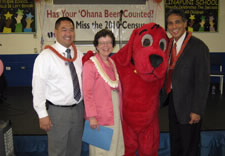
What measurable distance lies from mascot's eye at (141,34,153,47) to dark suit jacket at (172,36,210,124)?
29 cm

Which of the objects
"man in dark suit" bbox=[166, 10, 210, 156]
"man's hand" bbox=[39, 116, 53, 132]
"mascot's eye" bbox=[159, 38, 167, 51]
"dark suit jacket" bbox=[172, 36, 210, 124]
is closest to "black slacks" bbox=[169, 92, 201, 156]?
"man in dark suit" bbox=[166, 10, 210, 156]

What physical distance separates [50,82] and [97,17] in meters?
3.86

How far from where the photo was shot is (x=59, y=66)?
1.65 metres

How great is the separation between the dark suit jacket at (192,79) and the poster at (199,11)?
12.8 feet

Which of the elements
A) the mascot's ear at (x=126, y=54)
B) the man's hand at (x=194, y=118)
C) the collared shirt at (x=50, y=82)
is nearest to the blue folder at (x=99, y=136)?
the collared shirt at (x=50, y=82)

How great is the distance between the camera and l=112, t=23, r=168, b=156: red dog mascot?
1.55 meters

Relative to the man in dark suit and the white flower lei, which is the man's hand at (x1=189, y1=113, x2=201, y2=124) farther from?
the white flower lei

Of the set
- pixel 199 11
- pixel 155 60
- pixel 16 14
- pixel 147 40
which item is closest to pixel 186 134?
pixel 155 60

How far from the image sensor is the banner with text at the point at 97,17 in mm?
5164

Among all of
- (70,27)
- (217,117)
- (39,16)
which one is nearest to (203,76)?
(70,27)

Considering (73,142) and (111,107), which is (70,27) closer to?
(111,107)

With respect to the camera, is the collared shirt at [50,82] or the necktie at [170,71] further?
the necktie at [170,71]

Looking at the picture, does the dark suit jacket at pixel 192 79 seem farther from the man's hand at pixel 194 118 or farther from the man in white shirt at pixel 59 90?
the man in white shirt at pixel 59 90

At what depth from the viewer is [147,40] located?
5.39ft
